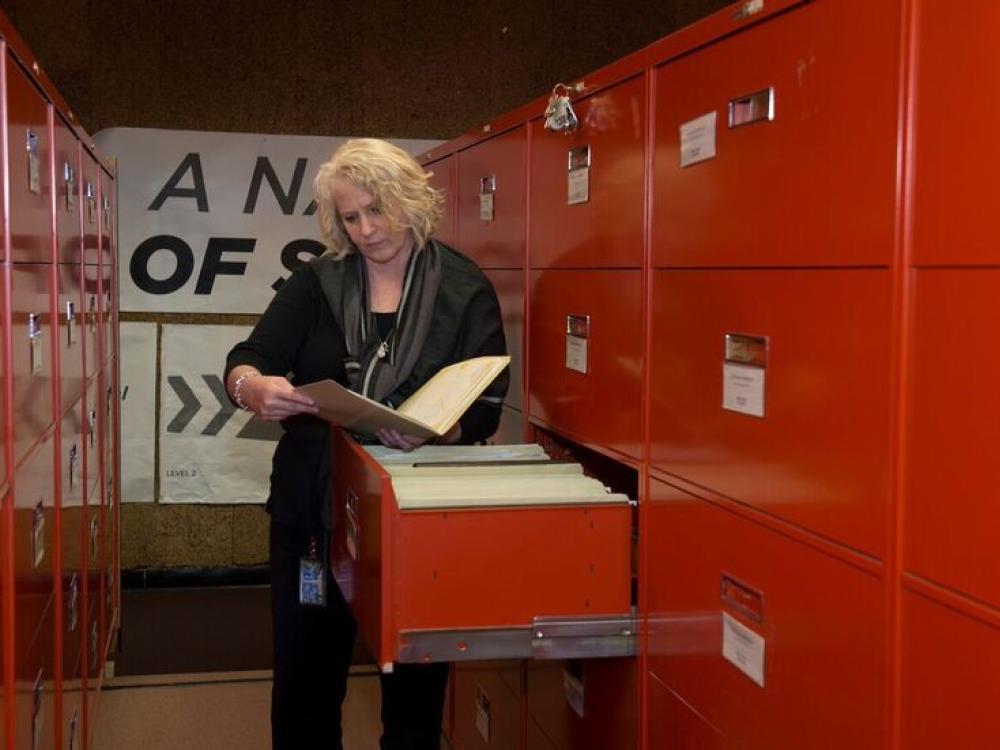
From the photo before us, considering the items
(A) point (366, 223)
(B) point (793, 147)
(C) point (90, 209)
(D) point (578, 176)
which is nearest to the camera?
(B) point (793, 147)

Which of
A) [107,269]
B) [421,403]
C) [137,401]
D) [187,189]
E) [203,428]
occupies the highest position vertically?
[187,189]

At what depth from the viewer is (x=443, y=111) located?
521 centimetres

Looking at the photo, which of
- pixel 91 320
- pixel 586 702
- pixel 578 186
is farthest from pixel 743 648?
pixel 91 320

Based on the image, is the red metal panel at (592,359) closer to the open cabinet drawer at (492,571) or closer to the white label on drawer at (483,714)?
the open cabinet drawer at (492,571)

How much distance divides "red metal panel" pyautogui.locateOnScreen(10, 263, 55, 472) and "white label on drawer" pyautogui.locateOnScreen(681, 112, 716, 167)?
0.95 m

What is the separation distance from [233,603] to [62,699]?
104 inches

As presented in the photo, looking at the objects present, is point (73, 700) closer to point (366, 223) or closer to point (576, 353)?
point (366, 223)

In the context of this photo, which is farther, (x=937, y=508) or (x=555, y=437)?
(x=555, y=437)

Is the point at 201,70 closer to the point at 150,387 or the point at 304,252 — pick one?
the point at 304,252

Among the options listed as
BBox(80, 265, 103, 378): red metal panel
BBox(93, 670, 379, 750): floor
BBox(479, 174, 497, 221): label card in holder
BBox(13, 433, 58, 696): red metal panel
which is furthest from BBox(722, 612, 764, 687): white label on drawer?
BBox(93, 670, 379, 750): floor

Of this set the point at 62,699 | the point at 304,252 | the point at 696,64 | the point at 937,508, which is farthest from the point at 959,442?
the point at 304,252

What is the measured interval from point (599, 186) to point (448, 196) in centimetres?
142

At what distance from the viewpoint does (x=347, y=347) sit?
8.36 ft

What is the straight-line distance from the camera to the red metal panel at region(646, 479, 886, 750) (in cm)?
139
